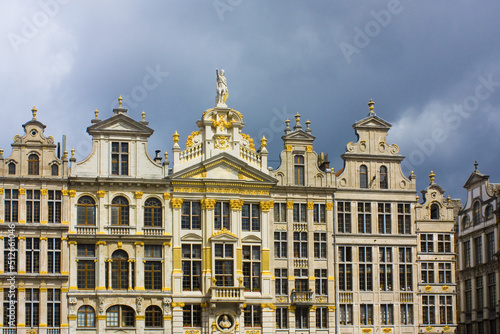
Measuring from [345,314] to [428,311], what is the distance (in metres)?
6.40

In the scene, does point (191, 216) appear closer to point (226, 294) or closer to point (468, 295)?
point (226, 294)

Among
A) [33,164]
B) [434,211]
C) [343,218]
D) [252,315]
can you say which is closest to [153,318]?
[252,315]

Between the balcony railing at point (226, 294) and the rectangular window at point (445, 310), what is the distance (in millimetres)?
15516

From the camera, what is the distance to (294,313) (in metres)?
73.9

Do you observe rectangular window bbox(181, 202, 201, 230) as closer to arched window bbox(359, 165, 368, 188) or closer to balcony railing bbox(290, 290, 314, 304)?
balcony railing bbox(290, 290, 314, 304)

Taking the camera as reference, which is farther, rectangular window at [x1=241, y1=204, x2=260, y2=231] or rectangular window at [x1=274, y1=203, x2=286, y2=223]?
rectangular window at [x1=274, y1=203, x2=286, y2=223]

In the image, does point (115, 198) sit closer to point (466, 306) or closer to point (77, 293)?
point (77, 293)

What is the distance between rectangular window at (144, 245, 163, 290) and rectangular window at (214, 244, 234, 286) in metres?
3.91

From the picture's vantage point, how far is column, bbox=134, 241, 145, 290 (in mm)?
71500

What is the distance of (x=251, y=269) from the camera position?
7350cm

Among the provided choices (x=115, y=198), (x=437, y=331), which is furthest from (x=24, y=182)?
(x=437, y=331)

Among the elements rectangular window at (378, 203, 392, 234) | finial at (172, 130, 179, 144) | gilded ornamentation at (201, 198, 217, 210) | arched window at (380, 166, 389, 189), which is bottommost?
rectangular window at (378, 203, 392, 234)

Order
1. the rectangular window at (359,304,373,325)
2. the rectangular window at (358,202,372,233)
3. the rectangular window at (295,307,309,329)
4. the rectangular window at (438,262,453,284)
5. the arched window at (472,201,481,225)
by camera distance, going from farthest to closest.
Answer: the arched window at (472,201,481,225) < the rectangular window at (438,262,453,284) < the rectangular window at (358,202,372,233) < the rectangular window at (359,304,373,325) < the rectangular window at (295,307,309,329)

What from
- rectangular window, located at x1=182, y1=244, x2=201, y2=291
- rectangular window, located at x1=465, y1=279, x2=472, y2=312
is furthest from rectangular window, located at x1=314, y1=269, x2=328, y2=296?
rectangular window, located at x1=465, y1=279, x2=472, y2=312
